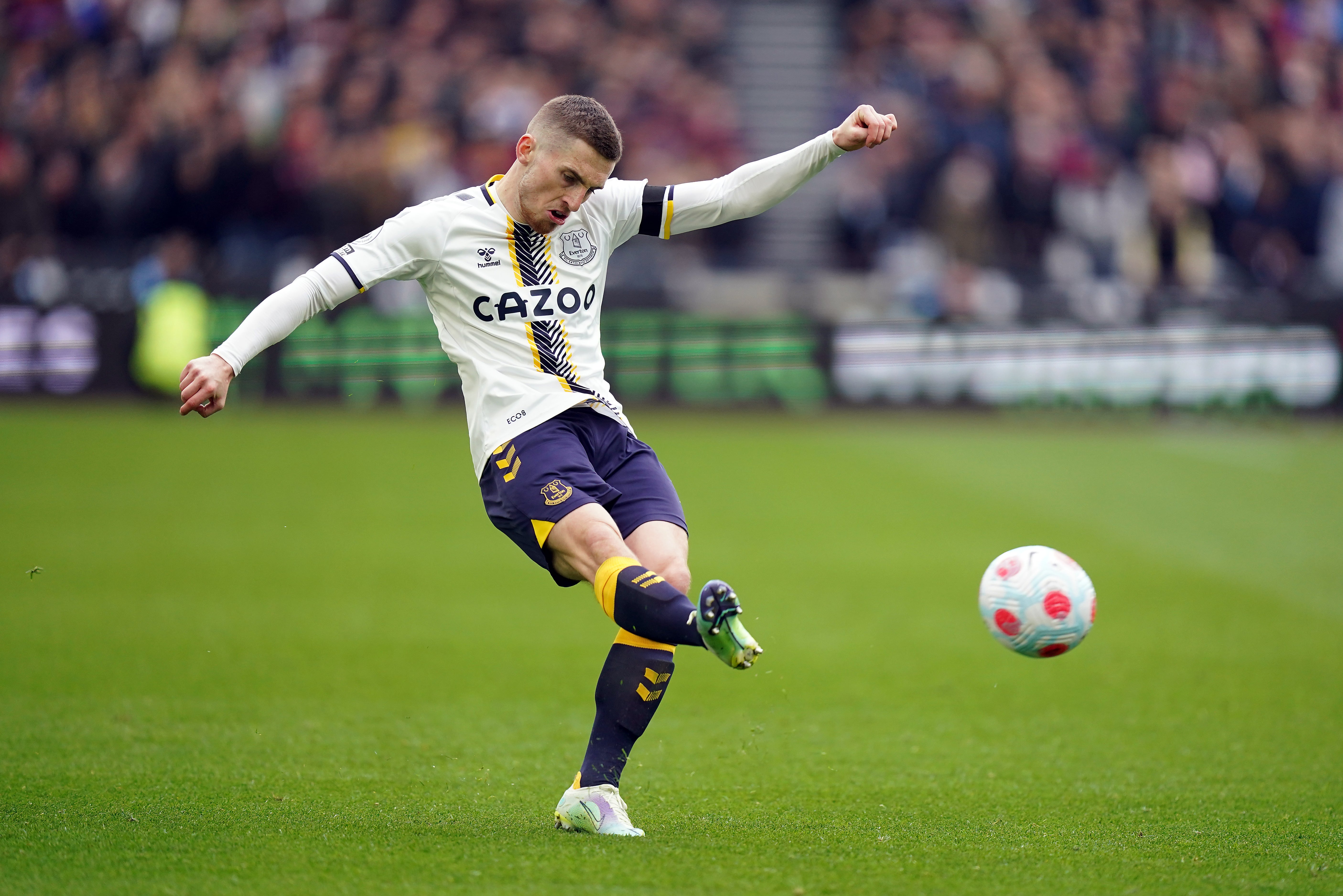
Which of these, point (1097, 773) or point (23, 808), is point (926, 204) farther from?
point (23, 808)

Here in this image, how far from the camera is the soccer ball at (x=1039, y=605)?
A: 4.80 m

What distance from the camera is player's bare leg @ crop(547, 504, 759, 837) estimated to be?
173 inches

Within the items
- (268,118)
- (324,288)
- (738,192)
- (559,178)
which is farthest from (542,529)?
(268,118)

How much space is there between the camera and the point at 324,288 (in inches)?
183

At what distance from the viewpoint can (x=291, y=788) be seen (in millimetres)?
5078

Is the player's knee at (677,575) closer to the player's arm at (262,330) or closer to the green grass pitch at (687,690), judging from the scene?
the green grass pitch at (687,690)

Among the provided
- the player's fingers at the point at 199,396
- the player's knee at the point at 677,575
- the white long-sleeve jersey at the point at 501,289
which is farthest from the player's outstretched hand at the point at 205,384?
the player's knee at the point at 677,575

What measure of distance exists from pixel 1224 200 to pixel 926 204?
417cm

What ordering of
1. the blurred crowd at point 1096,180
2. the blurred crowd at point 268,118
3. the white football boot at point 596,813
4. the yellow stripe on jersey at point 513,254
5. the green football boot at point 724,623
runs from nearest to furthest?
the green football boot at point 724,623 < the white football boot at point 596,813 < the yellow stripe on jersey at point 513,254 < the blurred crowd at point 268,118 < the blurred crowd at point 1096,180

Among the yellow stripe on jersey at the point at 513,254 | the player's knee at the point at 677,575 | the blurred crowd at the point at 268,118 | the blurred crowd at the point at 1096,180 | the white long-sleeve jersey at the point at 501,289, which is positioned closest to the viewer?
the player's knee at the point at 677,575

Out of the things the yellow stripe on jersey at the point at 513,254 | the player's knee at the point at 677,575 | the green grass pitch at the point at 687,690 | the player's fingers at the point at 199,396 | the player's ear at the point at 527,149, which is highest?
the player's ear at the point at 527,149

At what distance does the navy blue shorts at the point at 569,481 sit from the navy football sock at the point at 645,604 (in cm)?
20

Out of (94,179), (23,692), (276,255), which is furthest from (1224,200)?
(23,692)

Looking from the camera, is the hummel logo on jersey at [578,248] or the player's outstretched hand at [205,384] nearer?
the player's outstretched hand at [205,384]
